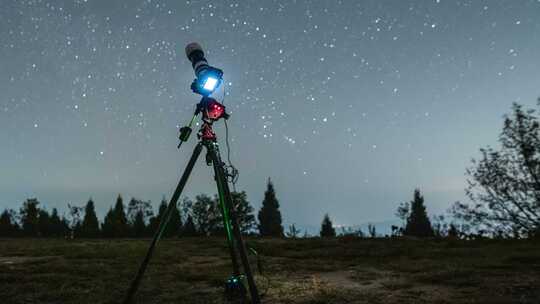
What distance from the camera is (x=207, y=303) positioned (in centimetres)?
448

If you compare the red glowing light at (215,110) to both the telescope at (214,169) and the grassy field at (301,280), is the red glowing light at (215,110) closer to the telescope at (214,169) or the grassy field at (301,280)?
the telescope at (214,169)

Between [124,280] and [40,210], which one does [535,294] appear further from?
[40,210]

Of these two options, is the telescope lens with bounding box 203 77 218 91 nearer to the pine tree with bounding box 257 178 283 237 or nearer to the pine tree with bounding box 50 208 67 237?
the pine tree with bounding box 257 178 283 237

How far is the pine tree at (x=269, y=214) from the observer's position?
55094mm

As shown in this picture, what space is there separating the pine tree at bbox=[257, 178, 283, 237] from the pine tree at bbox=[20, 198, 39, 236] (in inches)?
1175

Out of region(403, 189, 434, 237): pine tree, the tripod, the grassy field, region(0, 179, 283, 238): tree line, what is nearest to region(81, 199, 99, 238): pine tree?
region(0, 179, 283, 238): tree line

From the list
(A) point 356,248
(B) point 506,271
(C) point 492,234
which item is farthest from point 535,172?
(B) point 506,271

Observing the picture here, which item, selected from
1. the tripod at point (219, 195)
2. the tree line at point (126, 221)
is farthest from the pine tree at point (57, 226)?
the tripod at point (219, 195)

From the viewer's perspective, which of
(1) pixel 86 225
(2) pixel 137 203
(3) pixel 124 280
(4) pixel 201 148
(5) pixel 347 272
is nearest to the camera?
(4) pixel 201 148

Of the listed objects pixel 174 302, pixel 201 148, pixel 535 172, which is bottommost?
pixel 174 302

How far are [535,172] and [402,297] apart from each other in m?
12.8

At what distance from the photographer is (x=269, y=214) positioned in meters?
Answer: 56.3

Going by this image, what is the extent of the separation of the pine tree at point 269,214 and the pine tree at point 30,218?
97.9 feet

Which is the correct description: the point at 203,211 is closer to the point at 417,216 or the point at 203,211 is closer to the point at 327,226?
the point at 327,226
